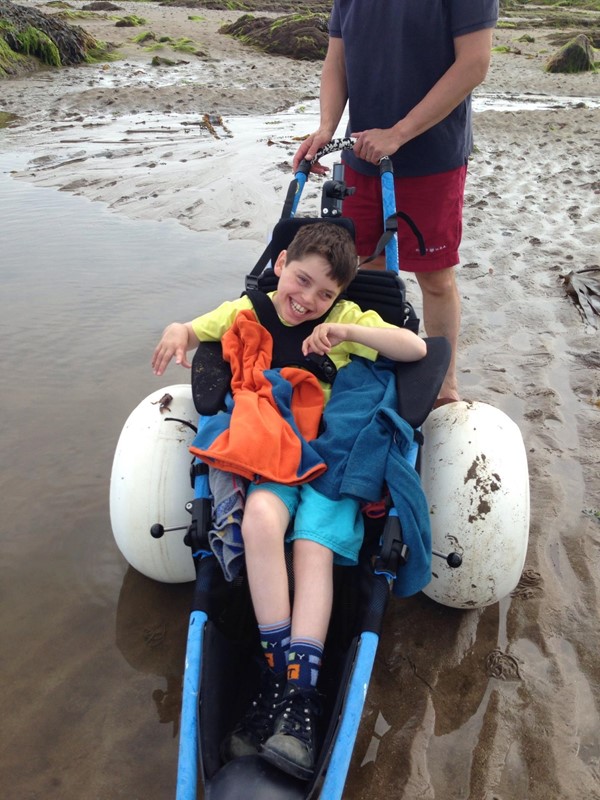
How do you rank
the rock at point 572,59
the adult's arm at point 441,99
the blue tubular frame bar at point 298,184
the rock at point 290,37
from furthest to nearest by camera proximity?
the rock at point 572,59 < the rock at point 290,37 < the blue tubular frame bar at point 298,184 < the adult's arm at point 441,99

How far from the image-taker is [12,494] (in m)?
2.93

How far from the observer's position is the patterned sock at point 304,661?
5.90 ft

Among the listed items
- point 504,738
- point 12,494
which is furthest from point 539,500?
point 12,494

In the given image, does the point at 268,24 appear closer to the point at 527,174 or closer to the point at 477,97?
the point at 477,97

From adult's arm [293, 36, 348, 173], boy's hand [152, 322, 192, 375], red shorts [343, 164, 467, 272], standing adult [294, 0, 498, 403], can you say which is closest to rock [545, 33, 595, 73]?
adult's arm [293, 36, 348, 173]

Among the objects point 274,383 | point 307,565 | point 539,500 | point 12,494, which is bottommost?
point 539,500

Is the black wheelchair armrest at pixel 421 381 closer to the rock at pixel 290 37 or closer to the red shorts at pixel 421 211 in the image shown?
the red shorts at pixel 421 211

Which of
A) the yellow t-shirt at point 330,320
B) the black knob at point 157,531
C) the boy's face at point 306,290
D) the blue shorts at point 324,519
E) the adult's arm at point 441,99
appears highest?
the adult's arm at point 441,99

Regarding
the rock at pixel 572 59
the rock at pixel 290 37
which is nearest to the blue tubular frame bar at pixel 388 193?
the rock at pixel 290 37

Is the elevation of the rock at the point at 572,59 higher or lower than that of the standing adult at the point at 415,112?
lower

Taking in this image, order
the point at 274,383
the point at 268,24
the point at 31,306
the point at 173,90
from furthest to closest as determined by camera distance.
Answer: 1. the point at 268,24
2. the point at 173,90
3. the point at 31,306
4. the point at 274,383

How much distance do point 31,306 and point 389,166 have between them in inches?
111

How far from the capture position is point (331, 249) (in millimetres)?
2377

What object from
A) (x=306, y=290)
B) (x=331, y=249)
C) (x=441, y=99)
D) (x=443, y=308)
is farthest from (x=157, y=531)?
(x=441, y=99)
